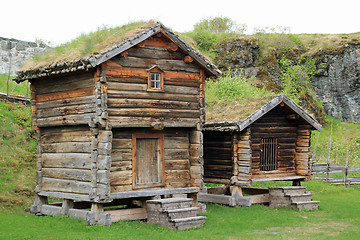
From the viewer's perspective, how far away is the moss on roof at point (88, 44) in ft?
49.4

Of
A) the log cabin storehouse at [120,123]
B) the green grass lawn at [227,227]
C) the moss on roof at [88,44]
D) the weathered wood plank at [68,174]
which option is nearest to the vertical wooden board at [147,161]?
the log cabin storehouse at [120,123]

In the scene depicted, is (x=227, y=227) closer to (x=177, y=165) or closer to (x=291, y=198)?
(x=177, y=165)

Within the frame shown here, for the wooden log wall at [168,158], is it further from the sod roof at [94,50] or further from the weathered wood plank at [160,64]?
the sod roof at [94,50]

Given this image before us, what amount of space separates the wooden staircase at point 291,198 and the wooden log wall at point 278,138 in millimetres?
1069

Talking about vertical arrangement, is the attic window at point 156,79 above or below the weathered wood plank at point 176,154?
above

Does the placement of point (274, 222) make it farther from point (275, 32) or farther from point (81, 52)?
point (275, 32)

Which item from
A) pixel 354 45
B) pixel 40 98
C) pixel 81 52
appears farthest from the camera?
pixel 354 45

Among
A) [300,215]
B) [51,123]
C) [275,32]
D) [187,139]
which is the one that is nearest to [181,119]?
[187,139]

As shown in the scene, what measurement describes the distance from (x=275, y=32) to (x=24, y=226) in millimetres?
42071

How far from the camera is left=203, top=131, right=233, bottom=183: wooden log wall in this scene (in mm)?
19516

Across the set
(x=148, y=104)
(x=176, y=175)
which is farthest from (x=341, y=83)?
(x=148, y=104)

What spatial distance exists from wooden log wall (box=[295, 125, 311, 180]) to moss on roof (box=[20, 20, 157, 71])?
8.94 m

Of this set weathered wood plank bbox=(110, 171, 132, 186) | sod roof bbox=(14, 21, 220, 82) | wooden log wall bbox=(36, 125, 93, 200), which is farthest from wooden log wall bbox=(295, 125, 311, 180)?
wooden log wall bbox=(36, 125, 93, 200)

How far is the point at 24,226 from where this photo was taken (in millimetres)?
14094
